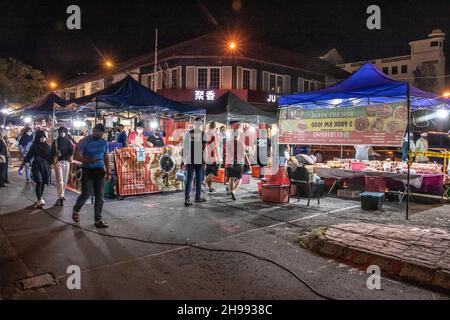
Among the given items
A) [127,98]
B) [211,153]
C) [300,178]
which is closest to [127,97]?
[127,98]

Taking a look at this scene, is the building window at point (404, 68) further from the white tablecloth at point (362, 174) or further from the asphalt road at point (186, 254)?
the asphalt road at point (186, 254)

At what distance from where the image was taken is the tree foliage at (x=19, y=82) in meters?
32.8

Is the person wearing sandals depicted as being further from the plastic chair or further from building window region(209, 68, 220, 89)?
building window region(209, 68, 220, 89)

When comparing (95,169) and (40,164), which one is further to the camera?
(40,164)

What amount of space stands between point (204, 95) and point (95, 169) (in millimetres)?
20382

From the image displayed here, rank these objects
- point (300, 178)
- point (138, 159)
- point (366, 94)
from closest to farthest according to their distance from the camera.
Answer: point (366, 94)
point (300, 178)
point (138, 159)

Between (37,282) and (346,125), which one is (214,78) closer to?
(346,125)

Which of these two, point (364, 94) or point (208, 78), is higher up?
point (208, 78)

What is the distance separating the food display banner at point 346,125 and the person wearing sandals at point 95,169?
6.28 metres

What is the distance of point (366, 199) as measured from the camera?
342 inches

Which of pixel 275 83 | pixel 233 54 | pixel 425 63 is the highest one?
pixel 425 63

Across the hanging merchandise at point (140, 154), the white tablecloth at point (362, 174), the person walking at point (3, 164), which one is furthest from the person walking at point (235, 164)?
the person walking at point (3, 164)

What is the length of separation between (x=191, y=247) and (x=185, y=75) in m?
23.1

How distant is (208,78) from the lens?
89.4 ft
